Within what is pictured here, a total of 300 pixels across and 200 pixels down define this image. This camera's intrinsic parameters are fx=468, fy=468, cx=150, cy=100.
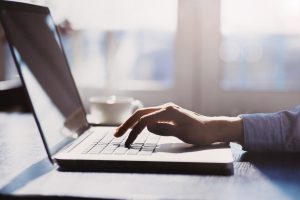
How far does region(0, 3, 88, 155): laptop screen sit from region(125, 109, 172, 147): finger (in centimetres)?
13

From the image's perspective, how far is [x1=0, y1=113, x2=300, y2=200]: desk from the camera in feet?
1.99

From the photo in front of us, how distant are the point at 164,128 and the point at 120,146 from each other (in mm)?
86

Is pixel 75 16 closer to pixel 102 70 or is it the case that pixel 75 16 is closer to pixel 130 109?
pixel 102 70

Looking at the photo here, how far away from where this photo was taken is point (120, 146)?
835 mm

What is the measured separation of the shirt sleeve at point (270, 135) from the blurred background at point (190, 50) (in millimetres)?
603

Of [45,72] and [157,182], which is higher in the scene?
[45,72]

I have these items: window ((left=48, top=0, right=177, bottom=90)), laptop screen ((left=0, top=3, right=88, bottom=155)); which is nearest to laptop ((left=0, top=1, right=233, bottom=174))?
laptop screen ((left=0, top=3, right=88, bottom=155))

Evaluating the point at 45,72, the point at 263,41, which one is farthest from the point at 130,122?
the point at 263,41

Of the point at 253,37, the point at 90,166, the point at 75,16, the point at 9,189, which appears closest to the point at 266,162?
the point at 90,166

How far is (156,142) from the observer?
34.9 inches

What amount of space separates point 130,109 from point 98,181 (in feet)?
1.82

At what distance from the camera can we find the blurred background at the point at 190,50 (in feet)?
5.12

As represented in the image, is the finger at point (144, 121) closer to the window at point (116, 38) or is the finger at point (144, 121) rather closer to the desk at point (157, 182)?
the desk at point (157, 182)

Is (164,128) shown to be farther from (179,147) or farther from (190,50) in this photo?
(190,50)
